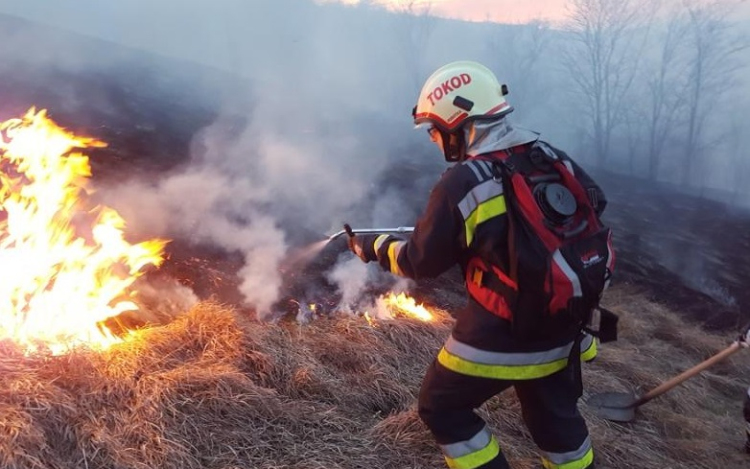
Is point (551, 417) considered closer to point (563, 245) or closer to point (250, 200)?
point (563, 245)

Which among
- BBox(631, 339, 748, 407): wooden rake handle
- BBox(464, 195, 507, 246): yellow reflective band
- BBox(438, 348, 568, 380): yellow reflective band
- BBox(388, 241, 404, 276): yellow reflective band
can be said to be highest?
BBox(464, 195, 507, 246): yellow reflective band

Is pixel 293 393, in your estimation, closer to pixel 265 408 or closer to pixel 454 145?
pixel 265 408

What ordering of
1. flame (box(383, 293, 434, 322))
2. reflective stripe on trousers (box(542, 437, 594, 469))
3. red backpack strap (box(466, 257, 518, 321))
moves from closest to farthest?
red backpack strap (box(466, 257, 518, 321)), reflective stripe on trousers (box(542, 437, 594, 469)), flame (box(383, 293, 434, 322))

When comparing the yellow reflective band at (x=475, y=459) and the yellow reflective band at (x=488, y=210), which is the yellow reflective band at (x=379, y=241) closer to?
the yellow reflective band at (x=488, y=210)

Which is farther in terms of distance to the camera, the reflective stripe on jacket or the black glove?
the black glove

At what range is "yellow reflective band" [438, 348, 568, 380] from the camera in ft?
7.65

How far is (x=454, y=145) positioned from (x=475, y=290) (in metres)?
0.69

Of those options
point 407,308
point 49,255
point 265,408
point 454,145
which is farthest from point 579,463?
point 49,255

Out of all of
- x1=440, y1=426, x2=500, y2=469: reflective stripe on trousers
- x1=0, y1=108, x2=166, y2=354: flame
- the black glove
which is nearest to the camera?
x1=440, y1=426, x2=500, y2=469: reflective stripe on trousers

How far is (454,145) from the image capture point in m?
2.58

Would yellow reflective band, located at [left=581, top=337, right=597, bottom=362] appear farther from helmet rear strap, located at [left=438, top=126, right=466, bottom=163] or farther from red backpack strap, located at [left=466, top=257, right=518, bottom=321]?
helmet rear strap, located at [left=438, top=126, right=466, bottom=163]

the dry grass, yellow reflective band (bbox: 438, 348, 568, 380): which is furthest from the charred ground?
yellow reflective band (bbox: 438, 348, 568, 380)

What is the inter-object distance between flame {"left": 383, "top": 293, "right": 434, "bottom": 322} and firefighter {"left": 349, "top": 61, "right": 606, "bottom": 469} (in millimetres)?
2393

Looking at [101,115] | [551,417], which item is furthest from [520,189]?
[101,115]
